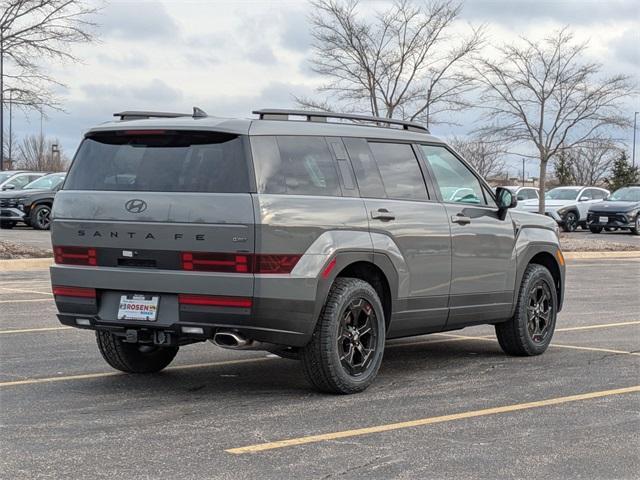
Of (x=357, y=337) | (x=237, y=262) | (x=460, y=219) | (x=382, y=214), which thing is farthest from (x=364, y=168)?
(x=237, y=262)

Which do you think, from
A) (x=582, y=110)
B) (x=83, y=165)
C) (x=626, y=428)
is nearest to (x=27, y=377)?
(x=83, y=165)

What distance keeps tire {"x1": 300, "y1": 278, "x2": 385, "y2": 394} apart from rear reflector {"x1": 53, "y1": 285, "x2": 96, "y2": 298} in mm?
1513

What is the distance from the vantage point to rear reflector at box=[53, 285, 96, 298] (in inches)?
289

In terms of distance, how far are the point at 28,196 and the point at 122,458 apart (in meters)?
24.4

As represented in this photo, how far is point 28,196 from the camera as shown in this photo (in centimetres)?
2881

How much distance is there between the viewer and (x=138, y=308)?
716 cm

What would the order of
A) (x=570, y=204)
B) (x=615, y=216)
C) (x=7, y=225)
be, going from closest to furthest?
(x=7, y=225) < (x=615, y=216) < (x=570, y=204)

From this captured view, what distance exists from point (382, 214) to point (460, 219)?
1005 mm

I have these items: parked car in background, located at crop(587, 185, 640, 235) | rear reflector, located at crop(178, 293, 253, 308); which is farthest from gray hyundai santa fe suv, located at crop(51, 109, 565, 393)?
parked car in background, located at crop(587, 185, 640, 235)

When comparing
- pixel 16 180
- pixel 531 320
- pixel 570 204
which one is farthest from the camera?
pixel 570 204

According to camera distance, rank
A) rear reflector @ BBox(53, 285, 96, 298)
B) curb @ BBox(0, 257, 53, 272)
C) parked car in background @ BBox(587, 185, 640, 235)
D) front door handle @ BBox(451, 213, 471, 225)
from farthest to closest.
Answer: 1. parked car in background @ BBox(587, 185, 640, 235)
2. curb @ BBox(0, 257, 53, 272)
3. front door handle @ BBox(451, 213, 471, 225)
4. rear reflector @ BBox(53, 285, 96, 298)

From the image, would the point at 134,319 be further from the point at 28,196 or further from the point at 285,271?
the point at 28,196

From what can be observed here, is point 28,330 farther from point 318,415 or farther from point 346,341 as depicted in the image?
point 318,415

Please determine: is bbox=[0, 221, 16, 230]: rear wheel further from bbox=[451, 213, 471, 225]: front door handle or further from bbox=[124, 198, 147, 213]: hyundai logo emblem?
bbox=[124, 198, 147, 213]: hyundai logo emblem
